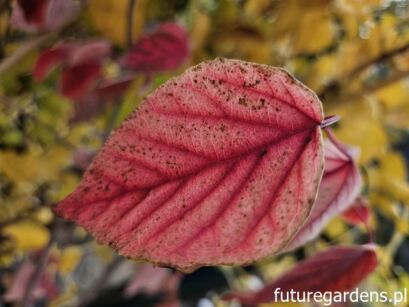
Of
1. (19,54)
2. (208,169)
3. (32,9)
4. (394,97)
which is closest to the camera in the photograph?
(208,169)

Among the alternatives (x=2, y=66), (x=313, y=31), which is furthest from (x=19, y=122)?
(x=313, y=31)

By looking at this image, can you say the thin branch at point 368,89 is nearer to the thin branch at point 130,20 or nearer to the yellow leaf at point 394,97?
the yellow leaf at point 394,97

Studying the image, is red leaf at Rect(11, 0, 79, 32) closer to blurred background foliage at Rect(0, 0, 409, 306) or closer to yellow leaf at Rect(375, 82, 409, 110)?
blurred background foliage at Rect(0, 0, 409, 306)

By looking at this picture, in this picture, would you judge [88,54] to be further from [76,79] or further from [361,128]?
[361,128]

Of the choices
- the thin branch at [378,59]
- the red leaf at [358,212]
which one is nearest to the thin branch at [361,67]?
the thin branch at [378,59]

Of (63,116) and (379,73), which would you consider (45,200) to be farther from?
(379,73)

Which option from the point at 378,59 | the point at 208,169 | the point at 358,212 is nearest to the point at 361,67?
the point at 378,59
